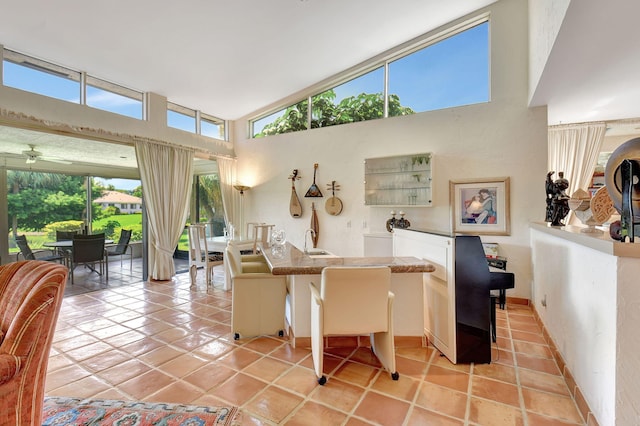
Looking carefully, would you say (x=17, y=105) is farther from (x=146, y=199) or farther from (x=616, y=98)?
(x=616, y=98)

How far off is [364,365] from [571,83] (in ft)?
11.5

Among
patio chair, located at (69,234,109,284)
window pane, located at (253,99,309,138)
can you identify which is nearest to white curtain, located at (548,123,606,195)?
window pane, located at (253,99,309,138)

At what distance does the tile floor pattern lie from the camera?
1.70m

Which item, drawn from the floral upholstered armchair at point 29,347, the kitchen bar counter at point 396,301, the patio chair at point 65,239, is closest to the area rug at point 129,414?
the floral upholstered armchair at point 29,347

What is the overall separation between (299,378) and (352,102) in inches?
170

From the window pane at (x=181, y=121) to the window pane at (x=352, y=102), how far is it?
2.27 m

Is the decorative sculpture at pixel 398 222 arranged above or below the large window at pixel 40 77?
below

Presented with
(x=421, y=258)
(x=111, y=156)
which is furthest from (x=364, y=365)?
(x=111, y=156)

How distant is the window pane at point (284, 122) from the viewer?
5.50 m

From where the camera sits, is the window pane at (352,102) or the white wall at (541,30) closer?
the white wall at (541,30)

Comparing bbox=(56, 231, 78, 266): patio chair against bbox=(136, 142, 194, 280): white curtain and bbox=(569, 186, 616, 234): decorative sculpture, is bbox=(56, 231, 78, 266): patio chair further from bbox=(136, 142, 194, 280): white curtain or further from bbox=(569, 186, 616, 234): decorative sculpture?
bbox=(569, 186, 616, 234): decorative sculpture

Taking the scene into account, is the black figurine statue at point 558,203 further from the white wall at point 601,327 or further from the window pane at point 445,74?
the window pane at point 445,74

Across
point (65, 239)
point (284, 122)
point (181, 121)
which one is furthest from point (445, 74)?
point (65, 239)

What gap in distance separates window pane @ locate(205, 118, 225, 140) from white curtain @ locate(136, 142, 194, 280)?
2.57 feet
